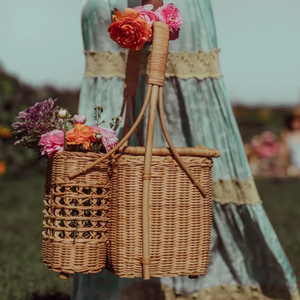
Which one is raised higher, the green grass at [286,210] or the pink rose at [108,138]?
the pink rose at [108,138]

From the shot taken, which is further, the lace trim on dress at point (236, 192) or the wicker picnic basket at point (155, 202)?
the lace trim on dress at point (236, 192)

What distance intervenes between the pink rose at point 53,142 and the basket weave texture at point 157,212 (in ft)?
0.65

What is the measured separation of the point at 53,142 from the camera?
1677 millimetres

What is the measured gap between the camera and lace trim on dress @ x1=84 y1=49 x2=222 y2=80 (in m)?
2.30

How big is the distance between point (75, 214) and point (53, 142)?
0.26m

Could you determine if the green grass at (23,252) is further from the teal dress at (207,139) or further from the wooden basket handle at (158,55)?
the wooden basket handle at (158,55)

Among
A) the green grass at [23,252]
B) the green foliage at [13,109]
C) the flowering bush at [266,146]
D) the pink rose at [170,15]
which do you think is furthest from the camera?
the flowering bush at [266,146]

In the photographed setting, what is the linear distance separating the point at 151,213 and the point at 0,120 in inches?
245

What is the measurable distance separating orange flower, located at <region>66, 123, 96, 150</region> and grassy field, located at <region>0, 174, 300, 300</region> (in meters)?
1.27

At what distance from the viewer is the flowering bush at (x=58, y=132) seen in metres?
1.67

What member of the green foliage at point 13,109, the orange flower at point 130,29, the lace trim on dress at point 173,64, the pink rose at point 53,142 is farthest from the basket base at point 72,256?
the green foliage at point 13,109

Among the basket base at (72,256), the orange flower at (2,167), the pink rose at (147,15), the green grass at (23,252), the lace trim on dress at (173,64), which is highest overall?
the pink rose at (147,15)

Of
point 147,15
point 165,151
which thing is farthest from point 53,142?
point 147,15

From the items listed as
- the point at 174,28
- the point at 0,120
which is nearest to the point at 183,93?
the point at 174,28
